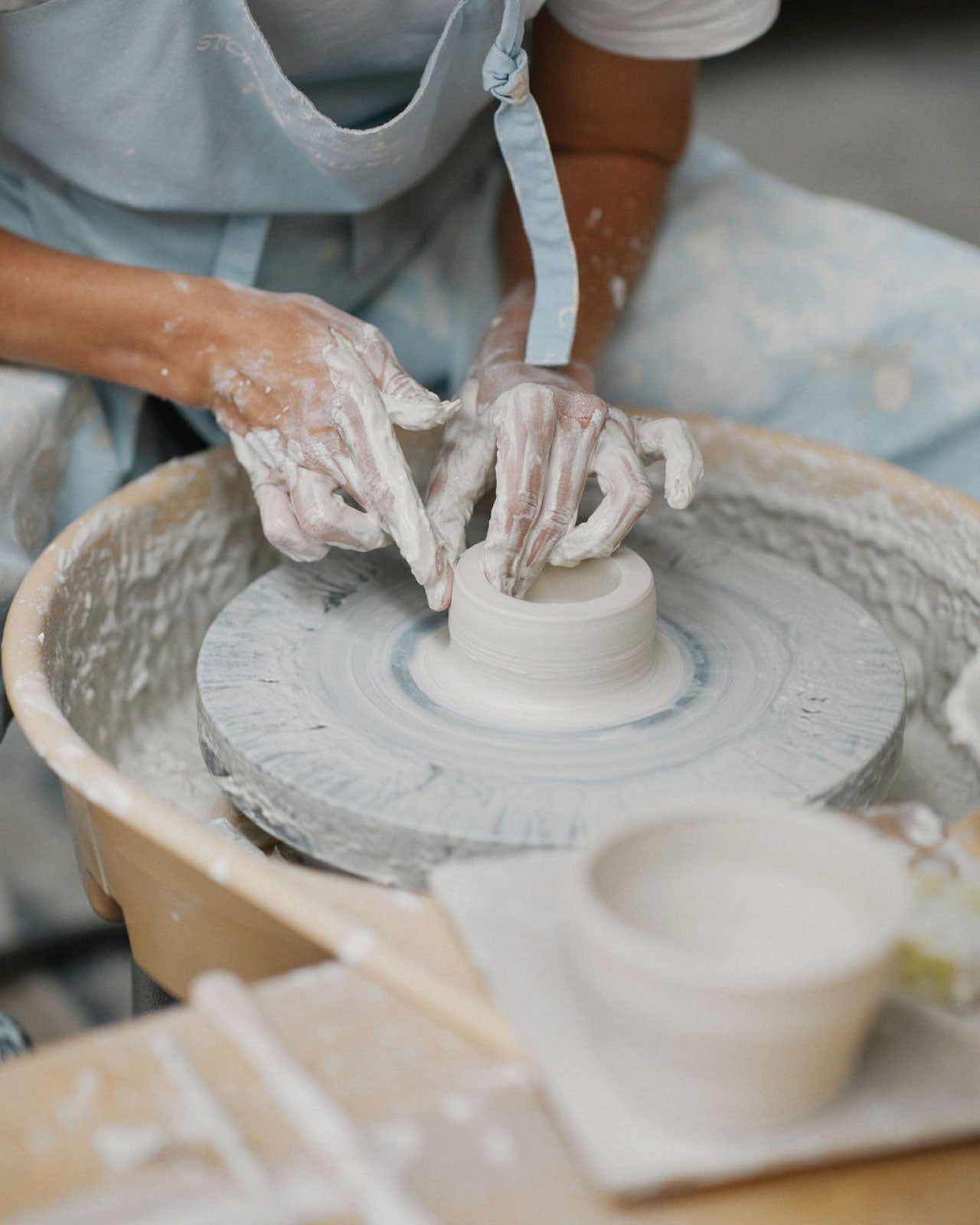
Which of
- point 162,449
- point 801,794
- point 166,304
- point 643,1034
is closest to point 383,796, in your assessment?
point 801,794

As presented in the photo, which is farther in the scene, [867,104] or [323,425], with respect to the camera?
[867,104]

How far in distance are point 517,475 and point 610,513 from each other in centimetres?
10

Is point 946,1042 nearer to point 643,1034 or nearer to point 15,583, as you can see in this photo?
point 643,1034

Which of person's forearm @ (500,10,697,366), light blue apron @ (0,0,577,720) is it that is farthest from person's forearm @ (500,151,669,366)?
light blue apron @ (0,0,577,720)

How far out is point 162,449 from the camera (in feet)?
5.81

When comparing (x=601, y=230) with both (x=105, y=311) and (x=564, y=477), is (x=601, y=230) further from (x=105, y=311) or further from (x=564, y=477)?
(x=105, y=311)

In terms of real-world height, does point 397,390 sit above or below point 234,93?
below

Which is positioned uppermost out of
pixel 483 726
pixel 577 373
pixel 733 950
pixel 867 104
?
pixel 733 950

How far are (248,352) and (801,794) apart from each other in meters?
0.71

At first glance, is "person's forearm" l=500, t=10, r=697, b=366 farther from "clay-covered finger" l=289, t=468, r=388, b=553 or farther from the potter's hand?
"clay-covered finger" l=289, t=468, r=388, b=553

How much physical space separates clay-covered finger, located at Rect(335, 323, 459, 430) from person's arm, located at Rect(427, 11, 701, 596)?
79 millimetres

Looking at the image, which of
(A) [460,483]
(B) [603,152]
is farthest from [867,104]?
(A) [460,483]

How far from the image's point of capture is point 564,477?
128 cm

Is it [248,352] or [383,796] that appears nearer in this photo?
[383,796]
